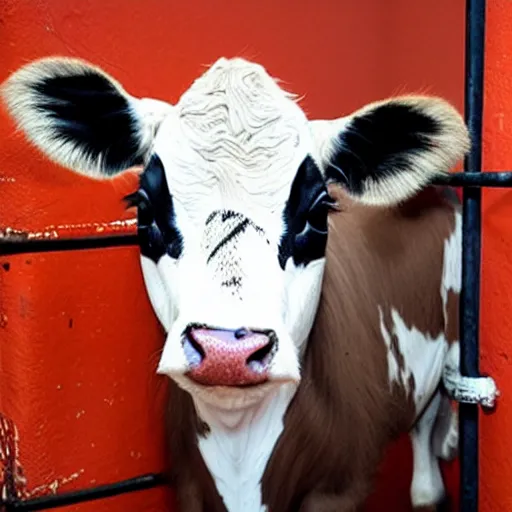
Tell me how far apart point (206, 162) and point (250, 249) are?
0.13 meters

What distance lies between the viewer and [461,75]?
165 centimetres

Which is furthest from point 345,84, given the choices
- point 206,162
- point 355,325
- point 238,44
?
point 206,162

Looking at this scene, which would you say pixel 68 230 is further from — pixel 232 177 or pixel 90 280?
pixel 232 177

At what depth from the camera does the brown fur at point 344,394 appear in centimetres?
120

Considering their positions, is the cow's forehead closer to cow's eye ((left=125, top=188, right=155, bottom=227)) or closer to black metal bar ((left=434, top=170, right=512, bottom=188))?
cow's eye ((left=125, top=188, right=155, bottom=227))

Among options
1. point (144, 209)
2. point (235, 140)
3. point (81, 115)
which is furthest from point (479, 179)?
point (81, 115)

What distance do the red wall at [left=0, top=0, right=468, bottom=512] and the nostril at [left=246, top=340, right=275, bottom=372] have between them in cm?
41

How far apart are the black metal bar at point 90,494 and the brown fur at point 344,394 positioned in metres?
0.15

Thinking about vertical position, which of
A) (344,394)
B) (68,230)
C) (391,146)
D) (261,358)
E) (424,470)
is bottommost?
(424,470)

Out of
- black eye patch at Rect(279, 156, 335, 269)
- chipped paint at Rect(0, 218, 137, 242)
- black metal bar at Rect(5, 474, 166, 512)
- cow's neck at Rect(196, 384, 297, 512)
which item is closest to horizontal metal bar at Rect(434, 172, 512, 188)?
black eye patch at Rect(279, 156, 335, 269)

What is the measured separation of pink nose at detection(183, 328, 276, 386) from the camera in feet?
2.87

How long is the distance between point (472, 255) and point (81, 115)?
58 centimetres

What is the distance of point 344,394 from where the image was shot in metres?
1.22

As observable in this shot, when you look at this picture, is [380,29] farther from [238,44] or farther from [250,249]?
[250,249]
